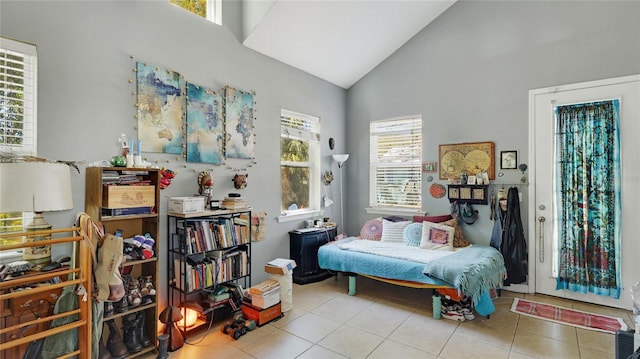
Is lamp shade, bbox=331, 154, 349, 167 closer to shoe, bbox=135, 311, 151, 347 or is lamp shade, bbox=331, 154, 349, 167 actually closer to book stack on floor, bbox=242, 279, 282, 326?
book stack on floor, bbox=242, 279, 282, 326

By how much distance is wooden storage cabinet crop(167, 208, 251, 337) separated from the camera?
2.61 metres

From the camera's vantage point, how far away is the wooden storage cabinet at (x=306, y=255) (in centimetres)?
390

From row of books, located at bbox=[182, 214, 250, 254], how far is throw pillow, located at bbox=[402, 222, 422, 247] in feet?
6.37

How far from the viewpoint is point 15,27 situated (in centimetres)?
201

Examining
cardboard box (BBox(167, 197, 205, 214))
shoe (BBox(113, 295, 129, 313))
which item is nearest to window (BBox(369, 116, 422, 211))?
cardboard box (BBox(167, 197, 205, 214))

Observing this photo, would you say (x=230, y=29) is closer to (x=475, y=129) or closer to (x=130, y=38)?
(x=130, y=38)

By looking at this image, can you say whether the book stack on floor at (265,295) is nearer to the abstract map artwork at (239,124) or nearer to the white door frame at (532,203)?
the abstract map artwork at (239,124)

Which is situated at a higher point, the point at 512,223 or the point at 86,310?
the point at 512,223

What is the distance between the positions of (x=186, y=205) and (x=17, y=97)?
1269 millimetres

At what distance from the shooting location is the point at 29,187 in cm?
167

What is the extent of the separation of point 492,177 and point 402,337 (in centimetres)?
223

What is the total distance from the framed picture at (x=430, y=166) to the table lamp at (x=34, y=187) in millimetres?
3755

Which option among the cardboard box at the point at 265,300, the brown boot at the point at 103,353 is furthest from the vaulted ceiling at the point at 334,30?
the brown boot at the point at 103,353

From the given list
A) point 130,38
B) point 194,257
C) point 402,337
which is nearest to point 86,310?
point 194,257
